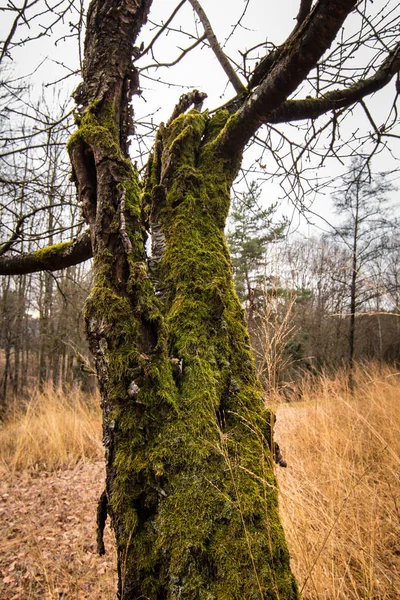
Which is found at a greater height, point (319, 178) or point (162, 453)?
point (319, 178)

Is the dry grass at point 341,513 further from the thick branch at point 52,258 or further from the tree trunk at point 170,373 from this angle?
the thick branch at point 52,258

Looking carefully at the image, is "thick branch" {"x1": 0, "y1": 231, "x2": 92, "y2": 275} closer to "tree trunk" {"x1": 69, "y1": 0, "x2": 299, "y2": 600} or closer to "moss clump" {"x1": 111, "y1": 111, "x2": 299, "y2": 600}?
"tree trunk" {"x1": 69, "y1": 0, "x2": 299, "y2": 600}

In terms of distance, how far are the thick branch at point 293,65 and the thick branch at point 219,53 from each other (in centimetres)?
45

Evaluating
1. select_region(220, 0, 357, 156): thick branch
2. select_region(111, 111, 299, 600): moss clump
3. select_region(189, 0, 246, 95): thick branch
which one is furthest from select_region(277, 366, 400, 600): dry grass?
select_region(189, 0, 246, 95): thick branch

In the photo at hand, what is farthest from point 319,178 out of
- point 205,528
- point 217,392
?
point 205,528

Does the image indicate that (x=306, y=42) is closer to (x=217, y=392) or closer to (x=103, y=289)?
(x=103, y=289)

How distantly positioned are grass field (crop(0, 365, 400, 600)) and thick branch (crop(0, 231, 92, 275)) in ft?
5.70

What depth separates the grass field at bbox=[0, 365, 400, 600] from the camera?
61.9 inches

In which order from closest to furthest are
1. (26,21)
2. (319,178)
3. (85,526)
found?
(26,21) < (319,178) < (85,526)

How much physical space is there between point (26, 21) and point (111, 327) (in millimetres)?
2037

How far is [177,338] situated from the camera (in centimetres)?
131

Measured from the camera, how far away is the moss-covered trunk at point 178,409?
914 mm

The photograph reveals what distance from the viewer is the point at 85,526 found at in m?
3.12

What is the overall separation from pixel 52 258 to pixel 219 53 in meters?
1.84
